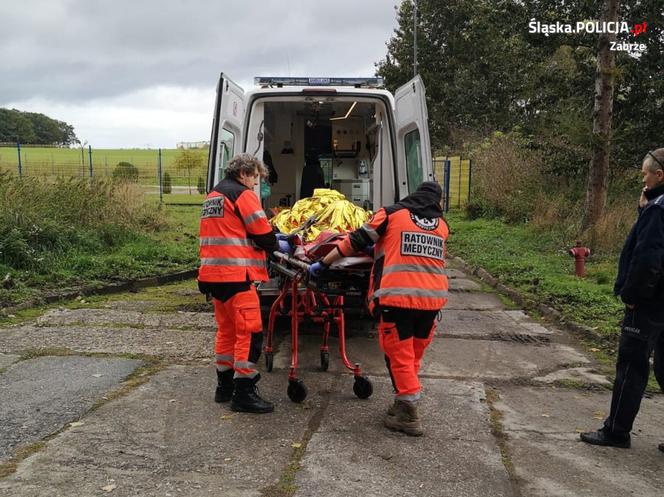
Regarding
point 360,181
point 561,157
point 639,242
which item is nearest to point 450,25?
point 561,157

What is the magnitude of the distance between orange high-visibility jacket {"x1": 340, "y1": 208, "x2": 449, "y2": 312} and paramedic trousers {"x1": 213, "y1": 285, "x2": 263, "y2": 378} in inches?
32.2

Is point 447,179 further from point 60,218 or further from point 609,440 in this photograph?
point 609,440

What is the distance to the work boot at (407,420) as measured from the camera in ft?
12.1

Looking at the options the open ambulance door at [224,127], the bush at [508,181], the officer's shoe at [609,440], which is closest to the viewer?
the officer's shoe at [609,440]

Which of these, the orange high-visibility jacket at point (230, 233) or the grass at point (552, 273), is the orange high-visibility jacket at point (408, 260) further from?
the grass at point (552, 273)

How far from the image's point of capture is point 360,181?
883cm

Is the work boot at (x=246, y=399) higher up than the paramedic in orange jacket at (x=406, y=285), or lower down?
lower down

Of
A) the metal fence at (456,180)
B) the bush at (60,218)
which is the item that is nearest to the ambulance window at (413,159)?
the bush at (60,218)

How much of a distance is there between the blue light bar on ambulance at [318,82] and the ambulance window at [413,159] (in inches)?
32.7

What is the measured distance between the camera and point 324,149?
9.33m

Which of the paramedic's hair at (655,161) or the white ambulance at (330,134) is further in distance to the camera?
the white ambulance at (330,134)

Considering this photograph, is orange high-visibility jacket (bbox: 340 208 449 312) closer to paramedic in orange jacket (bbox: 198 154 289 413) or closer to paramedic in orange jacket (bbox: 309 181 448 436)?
paramedic in orange jacket (bbox: 309 181 448 436)

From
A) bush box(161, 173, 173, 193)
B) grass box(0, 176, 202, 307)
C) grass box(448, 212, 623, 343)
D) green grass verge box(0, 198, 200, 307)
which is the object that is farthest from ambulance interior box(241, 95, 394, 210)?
bush box(161, 173, 173, 193)

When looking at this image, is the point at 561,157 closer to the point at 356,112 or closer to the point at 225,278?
the point at 356,112
